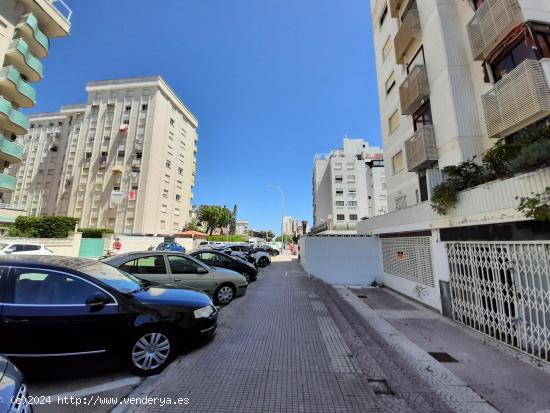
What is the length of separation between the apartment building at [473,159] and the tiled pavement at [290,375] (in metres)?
2.81

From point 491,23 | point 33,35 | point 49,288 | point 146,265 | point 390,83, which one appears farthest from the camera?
point 33,35

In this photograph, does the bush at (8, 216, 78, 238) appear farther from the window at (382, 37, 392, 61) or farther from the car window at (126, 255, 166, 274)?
the window at (382, 37, 392, 61)

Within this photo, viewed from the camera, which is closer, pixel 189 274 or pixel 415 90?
pixel 189 274

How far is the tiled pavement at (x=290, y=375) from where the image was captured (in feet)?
8.99

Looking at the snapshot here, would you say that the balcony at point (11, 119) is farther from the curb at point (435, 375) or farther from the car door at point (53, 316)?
the curb at point (435, 375)

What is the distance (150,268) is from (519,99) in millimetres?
9943

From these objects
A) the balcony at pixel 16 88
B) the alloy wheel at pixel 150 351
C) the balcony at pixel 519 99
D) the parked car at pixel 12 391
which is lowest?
the alloy wheel at pixel 150 351

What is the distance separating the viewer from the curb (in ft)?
9.25

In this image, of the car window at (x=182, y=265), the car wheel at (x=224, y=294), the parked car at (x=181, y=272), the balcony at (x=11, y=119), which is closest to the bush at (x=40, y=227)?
the balcony at (x=11, y=119)

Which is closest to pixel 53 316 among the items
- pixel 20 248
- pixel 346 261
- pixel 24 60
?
pixel 346 261

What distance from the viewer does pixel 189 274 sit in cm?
689

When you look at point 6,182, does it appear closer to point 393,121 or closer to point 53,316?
point 53,316

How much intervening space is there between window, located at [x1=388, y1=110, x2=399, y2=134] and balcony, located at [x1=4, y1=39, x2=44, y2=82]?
90.0 feet

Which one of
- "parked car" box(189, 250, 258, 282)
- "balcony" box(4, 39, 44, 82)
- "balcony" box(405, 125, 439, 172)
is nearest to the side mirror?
"parked car" box(189, 250, 258, 282)
